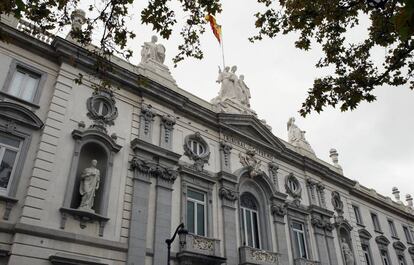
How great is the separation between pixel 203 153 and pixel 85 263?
28.0 feet

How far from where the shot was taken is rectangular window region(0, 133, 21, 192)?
13.1m

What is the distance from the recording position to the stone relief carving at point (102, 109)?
52.6 feet

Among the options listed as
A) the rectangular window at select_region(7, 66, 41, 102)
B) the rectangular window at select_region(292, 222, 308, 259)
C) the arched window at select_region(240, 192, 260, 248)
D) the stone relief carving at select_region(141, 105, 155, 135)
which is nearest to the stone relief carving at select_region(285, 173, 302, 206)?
the rectangular window at select_region(292, 222, 308, 259)

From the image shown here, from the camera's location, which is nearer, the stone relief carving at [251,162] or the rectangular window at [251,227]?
the rectangular window at [251,227]

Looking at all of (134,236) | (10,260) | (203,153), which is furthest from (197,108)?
(10,260)

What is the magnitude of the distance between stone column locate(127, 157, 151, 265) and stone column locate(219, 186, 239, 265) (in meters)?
4.37

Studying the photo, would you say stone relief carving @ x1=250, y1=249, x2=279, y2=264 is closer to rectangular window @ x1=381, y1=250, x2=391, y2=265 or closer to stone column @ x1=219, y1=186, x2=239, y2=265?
stone column @ x1=219, y1=186, x2=239, y2=265

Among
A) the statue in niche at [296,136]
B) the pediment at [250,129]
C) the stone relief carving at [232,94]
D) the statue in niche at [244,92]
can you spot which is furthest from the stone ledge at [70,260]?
the statue in niche at [296,136]

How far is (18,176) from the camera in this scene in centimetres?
1326

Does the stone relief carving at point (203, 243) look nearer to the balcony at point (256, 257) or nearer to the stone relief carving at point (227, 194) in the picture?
the balcony at point (256, 257)

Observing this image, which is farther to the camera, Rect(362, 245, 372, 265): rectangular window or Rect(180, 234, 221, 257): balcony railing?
Rect(362, 245, 372, 265): rectangular window

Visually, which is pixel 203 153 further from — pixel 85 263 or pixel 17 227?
pixel 17 227

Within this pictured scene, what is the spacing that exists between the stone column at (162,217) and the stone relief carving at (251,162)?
5.72m

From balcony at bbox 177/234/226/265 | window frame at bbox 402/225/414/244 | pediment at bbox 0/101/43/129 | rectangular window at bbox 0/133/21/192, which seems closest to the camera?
rectangular window at bbox 0/133/21/192
